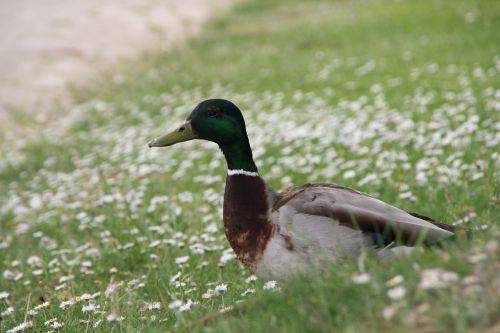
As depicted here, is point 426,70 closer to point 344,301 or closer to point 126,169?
point 126,169

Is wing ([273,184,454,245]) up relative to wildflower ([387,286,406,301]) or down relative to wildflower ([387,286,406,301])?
down

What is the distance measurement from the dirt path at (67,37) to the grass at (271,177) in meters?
0.85

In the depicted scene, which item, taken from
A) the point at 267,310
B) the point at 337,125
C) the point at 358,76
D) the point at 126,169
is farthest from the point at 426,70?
the point at 267,310

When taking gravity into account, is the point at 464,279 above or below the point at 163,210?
above

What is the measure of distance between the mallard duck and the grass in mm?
255

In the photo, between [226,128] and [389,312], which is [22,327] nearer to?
[226,128]

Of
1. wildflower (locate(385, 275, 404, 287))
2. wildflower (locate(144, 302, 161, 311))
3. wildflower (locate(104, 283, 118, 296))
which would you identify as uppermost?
wildflower (locate(385, 275, 404, 287))

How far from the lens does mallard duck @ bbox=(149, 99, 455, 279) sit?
345cm

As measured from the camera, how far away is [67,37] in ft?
54.1

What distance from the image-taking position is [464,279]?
244cm

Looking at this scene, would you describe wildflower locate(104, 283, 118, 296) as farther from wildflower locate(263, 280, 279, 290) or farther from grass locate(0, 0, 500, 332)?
wildflower locate(263, 280, 279, 290)

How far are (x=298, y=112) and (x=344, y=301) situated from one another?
6.97 meters

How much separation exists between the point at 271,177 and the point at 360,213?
3.35 meters

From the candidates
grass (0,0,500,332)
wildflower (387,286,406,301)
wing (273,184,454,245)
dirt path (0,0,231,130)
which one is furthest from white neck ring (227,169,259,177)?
dirt path (0,0,231,130)
